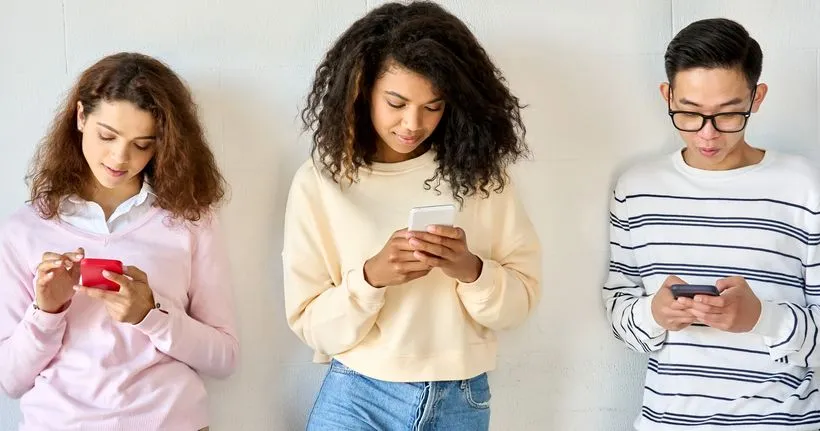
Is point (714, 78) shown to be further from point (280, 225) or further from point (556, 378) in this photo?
point (280, 225)

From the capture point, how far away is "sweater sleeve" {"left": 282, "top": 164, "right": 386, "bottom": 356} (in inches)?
82.2

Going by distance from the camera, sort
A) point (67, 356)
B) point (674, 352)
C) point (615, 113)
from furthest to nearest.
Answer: point (615, 113) → point (674, 352) → point (67, 356)

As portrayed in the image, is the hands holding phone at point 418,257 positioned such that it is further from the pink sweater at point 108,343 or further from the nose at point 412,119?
the pink sweater at point 108,343

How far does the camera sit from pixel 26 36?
Result: 2.25 metres

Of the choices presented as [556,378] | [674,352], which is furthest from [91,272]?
[674,352]

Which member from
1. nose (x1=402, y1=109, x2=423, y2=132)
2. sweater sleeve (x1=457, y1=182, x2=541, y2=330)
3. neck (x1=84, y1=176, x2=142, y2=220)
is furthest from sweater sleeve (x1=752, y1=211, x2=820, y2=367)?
neck (x1=84, y1=176, x2=142, y2=220)

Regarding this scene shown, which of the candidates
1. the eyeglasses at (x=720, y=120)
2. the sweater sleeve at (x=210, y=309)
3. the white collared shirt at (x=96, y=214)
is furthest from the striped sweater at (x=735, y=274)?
the white collared shirt at (x=96, y=214)

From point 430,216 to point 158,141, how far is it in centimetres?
66

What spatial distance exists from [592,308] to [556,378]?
19 centimetres

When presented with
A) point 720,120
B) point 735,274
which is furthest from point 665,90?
point 735,274

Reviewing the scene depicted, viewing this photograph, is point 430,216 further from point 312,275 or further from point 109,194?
point 109,194

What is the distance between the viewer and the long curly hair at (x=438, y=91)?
200 centimetres

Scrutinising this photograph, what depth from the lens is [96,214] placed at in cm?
213

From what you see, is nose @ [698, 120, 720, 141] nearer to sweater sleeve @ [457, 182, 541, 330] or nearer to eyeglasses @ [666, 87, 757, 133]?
eyeglasses @ [666, 87, 757, 133]
